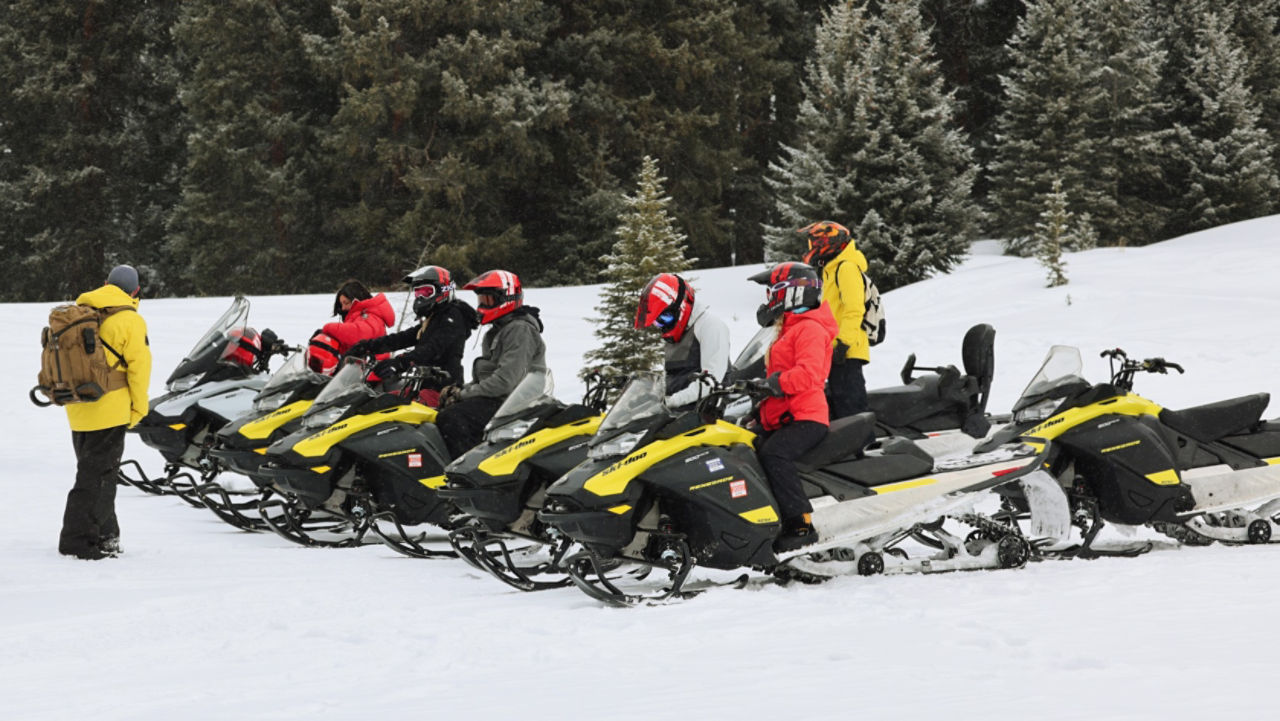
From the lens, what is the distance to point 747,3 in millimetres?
33469

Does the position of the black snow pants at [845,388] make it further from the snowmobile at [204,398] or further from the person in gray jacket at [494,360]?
the snowmobile at [204,398]

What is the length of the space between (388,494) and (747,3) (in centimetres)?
2758

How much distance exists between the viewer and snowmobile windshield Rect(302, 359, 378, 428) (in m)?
7.97

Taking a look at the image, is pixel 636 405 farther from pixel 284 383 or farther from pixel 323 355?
pixel 323 355

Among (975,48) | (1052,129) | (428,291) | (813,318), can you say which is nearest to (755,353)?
(813,318)

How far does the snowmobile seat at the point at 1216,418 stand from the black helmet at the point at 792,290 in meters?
2.41

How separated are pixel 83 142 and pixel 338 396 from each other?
93.6 ft

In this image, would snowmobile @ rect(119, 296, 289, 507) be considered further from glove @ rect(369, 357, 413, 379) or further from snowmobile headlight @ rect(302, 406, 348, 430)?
snowmobile headlight @ rect(302, 406, 348, 430)

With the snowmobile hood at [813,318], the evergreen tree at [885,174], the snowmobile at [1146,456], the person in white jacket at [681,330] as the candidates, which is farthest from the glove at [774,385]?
the evergreen tree at [885,174]

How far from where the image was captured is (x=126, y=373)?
7578mm

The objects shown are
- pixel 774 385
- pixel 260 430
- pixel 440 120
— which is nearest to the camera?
pixel 774 385

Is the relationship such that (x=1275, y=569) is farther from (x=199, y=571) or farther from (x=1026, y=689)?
(x=199, y=571)

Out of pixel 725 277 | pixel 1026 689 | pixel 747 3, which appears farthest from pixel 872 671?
pixel 747 3

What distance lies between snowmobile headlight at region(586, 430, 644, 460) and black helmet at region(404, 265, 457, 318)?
2869mm
